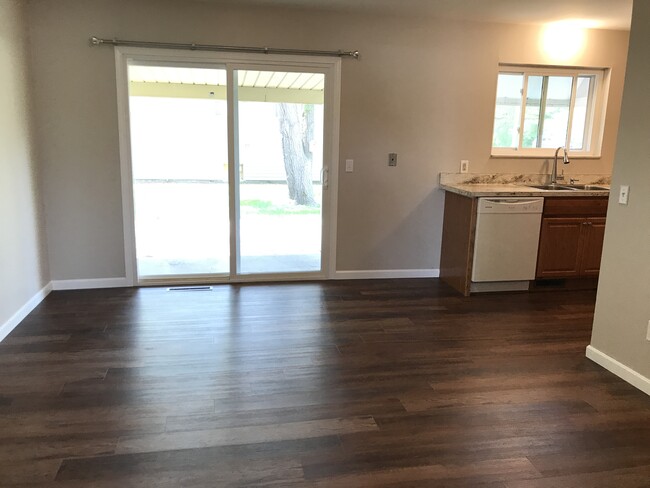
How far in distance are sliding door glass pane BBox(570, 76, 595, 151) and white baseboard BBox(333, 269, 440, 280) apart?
6.41 feet

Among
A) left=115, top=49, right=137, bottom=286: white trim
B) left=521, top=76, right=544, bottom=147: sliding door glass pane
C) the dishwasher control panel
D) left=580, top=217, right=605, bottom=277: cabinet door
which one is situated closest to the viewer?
left=115, top=49, right=137, bottom=286: white trim

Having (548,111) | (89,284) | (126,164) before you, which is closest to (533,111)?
(548,111)

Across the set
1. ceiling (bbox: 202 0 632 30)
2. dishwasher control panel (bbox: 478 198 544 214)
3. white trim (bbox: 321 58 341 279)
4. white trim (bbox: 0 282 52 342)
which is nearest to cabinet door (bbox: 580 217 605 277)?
dishwasher control panel (bbox: 478 198 544 214)

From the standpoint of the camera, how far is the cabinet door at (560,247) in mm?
4383

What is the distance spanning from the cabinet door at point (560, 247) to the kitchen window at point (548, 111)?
861 mm

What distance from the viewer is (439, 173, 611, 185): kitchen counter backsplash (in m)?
4.76

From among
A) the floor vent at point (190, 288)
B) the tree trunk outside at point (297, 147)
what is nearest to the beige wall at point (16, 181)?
the floor vent at point (190, 288)

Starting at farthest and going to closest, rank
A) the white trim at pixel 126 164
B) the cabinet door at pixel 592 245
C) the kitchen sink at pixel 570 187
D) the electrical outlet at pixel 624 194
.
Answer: the kitchen sink at pixel 570 187 → the cabinet door at pixel 592 245 → the white trim at pixel 126 164 → the electrical outlet at pixel 624 194

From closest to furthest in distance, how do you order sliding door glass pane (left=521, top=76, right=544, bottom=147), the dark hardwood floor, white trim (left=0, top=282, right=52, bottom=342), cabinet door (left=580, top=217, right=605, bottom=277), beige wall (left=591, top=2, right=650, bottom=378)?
the dark hardwood floor < beige wall (left=591, top=2, right=650, bottom=378) < white trim (left=0, top=282, right=52, bottom=342) < cabinet door (left=580, top=217, right=605, bottom=277) < sliding door glass pane (left=521, top=76, right=544, bottom=147)

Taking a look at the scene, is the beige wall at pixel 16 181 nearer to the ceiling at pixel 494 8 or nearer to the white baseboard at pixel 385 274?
the ceiling at pixel 494 8

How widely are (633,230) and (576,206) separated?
1.70m

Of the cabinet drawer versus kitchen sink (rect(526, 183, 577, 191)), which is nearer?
the cabinet drawer

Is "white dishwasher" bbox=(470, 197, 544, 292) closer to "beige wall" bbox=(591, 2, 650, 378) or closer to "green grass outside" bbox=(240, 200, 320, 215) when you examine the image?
"beige wall" bbox=(591, 2, 650, 378)

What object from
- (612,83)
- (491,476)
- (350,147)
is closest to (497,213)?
(350,147)
